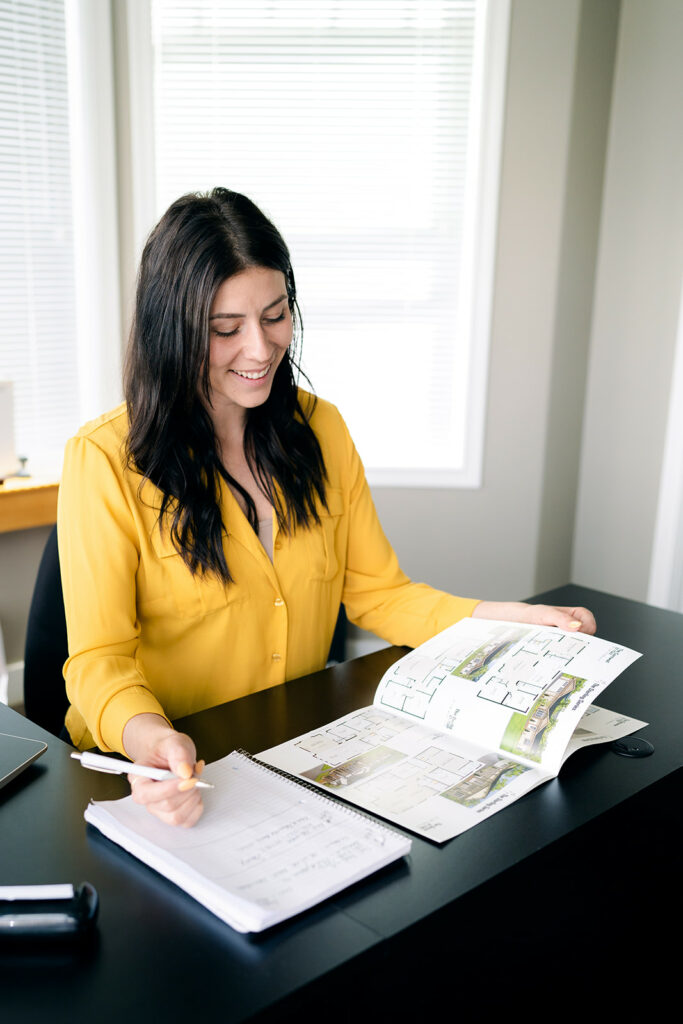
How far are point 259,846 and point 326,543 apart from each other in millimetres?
701

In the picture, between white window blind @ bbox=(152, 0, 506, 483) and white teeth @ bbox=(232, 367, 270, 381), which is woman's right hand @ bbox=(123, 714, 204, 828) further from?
white window blind @ bbox=(152, 0, 506, 483)

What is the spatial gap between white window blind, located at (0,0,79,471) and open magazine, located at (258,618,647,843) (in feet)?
6.49

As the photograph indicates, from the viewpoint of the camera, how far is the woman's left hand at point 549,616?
1.35m

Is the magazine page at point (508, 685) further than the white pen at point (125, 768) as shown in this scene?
Yes

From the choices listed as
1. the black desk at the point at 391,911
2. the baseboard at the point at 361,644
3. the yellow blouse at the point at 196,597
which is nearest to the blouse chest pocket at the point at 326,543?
the yellow blouse at the point at 196,597

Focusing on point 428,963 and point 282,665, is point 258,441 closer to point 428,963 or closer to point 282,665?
point 282,665

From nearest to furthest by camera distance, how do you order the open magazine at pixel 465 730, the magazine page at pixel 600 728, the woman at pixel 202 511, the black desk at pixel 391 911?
the black desk at pixel 391 911 → the open magazine at pixel 465 730 → the magazine page at pixel 600 728 → the woman at pixel 202 511

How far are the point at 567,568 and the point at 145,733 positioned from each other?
99.4 inches

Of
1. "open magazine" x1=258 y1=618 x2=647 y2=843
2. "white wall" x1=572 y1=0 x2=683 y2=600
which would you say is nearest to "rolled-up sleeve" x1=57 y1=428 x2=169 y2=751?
"open magazine" x1=258 y1=618 x2=647 y2=843

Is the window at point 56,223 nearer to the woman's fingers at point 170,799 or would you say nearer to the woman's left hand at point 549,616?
the woman's left hand at point 549,616

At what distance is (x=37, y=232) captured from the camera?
2.72m

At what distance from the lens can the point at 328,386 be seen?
315 cm

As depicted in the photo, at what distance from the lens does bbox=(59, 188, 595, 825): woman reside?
1.25 metres

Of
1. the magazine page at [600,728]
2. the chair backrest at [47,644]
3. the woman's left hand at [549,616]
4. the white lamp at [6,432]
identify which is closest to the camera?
the magazine page at [600,728]
